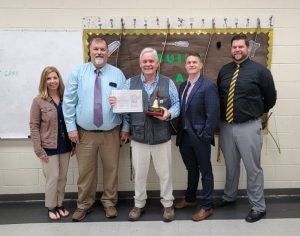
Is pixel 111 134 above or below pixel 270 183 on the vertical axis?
above

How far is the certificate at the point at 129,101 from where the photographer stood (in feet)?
8.31

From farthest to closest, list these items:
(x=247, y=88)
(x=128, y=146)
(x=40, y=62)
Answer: (x=128, y=146) < (x=40, y=62) < (x=247, y=88)

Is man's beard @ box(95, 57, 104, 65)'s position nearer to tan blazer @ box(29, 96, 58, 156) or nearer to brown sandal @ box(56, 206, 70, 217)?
tan blazer @ box(29, 96, 58, 156)

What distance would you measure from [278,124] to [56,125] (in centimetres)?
208

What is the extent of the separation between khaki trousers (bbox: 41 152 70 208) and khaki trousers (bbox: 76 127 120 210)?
0.47 ft

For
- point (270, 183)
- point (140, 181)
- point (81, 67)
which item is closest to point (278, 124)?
point (270, 183)

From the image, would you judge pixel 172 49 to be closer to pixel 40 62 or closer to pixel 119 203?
pixel 40 62

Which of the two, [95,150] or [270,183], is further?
[270,183]

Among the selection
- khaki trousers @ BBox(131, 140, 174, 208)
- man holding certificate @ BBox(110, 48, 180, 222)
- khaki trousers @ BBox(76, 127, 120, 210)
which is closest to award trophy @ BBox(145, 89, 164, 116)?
man holding certificate @ BBox(110, 48, 180, 222)

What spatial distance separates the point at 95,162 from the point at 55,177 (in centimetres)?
36

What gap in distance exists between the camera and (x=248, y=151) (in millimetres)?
2643

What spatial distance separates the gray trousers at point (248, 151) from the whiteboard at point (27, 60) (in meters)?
1.50

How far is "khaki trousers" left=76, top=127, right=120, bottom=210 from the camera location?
8.88ft

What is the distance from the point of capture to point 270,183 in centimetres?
321
